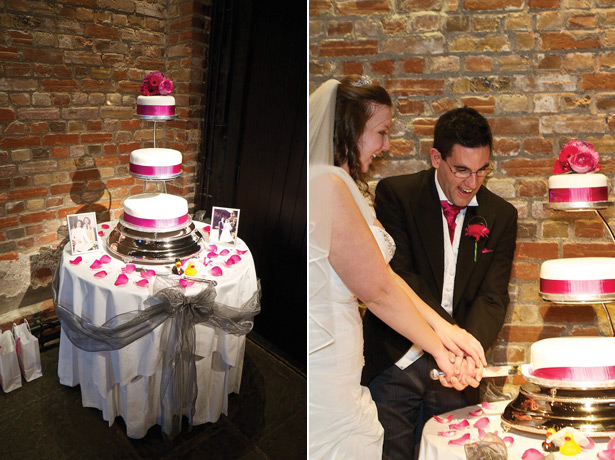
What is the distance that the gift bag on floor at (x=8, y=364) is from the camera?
59cm

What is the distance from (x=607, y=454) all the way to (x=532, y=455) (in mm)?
164

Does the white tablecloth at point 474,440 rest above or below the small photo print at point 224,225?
below

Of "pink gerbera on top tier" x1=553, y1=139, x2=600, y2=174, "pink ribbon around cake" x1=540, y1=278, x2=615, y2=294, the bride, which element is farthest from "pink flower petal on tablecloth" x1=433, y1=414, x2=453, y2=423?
"pink gerbera on top tier" x1=553, y1=139, x2=600, y2=174

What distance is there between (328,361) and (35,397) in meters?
0.69

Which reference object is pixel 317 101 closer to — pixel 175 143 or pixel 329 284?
pixel 329 284

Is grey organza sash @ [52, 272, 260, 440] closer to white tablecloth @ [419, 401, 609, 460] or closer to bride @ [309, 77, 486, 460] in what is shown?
bride @ [309, 77, 486, 460]

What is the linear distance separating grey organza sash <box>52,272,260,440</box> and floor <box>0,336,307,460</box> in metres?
0.04

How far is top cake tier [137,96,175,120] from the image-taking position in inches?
24.4

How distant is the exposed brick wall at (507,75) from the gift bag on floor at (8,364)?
137 cm

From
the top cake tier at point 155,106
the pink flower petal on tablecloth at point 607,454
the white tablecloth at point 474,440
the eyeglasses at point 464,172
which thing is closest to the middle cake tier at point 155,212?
the top cake tier at point 155,106

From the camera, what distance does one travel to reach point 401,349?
5.74 ft

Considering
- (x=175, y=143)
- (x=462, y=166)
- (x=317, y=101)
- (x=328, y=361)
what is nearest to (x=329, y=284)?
(x=328, y=361)

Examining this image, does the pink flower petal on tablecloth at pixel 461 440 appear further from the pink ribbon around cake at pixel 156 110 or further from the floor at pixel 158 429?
the pink ribbon around cake at pixel 156 110

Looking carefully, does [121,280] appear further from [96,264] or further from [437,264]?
[437,264]
